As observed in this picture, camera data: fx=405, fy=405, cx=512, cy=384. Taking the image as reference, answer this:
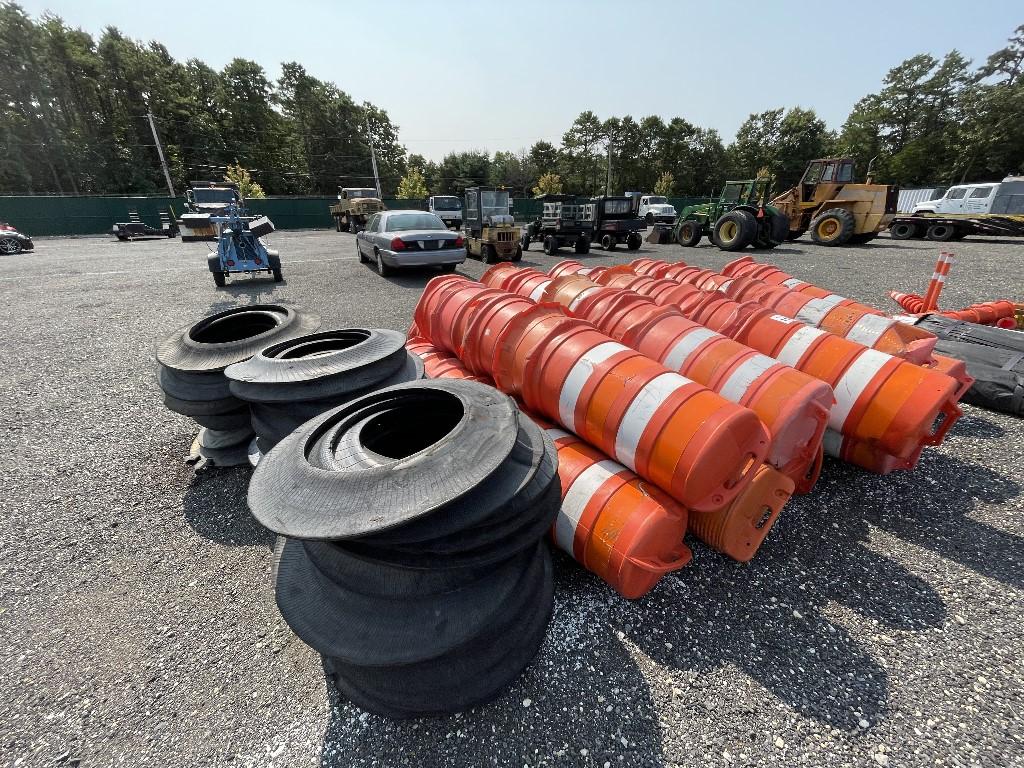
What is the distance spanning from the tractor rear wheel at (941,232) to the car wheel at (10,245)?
41.7m

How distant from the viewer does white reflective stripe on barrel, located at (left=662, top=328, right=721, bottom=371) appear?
9.46 feet

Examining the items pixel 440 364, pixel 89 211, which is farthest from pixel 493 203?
A: pixel 89 211

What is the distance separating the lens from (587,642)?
2.13 meters

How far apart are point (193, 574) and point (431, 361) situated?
2406 millimetres

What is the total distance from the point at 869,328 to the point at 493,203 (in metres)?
13.8

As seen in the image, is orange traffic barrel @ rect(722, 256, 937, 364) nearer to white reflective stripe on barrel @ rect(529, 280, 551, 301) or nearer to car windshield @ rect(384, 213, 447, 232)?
white reflective stripe on barrel @ rect(529, 280, 551, 301)

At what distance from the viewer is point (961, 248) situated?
54.1 ft

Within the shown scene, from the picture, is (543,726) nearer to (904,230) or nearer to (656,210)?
(904,230)

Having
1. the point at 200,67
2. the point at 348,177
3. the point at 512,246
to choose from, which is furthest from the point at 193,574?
the point at 200,67

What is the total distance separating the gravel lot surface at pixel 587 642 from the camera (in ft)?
5.63

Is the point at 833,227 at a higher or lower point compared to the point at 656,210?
lower

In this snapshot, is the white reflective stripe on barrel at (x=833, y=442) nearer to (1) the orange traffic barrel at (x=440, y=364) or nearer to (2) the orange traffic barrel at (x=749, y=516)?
(2) the orange traffic barrel at (x=749, y=516)

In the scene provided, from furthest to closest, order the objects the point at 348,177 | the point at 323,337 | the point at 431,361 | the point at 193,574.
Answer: the point at 348,177 → the point at 431,361 → the point at 323,337 → the point at 193,574

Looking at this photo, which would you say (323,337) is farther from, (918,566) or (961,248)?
(961,248)
